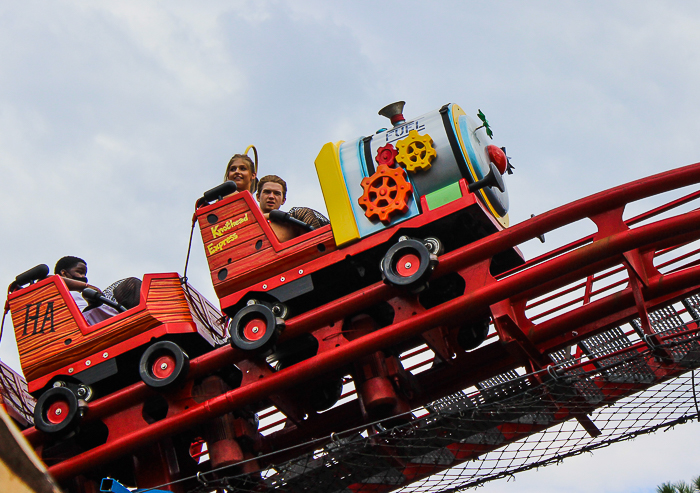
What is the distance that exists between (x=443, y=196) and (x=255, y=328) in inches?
61.1

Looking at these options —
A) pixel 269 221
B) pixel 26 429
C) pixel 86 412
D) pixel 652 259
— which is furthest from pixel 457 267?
pixel 26 429

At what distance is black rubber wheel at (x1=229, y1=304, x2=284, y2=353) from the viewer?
5.76 metres

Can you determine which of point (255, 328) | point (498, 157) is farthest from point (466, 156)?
point (255, 328)

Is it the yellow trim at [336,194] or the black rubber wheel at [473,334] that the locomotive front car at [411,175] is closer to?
the yellow trim at [336,194]

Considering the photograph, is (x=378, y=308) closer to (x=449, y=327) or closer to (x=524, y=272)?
(x=449, y=327)

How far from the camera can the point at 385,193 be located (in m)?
6.01

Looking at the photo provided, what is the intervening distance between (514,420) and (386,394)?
88cm

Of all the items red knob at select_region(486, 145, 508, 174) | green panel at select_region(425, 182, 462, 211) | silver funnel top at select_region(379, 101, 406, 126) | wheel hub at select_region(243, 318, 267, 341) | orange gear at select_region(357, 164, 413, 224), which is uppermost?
silver funnel top at select_region(379, 101, 406, 126)

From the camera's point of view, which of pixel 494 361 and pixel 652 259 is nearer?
pixel 652 259

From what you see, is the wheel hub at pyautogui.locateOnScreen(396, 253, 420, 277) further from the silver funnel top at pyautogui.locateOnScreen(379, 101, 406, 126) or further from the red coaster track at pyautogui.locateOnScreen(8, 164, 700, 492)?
the silver funnel top at pyautogui.locateOnScreen(379, 101, 406, 126)

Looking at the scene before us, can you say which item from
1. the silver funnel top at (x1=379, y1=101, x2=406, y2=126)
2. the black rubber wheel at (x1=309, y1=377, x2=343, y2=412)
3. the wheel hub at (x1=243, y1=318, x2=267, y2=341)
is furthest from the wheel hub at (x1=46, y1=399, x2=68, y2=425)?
the silver funnel top at (x1=379, y1=101, x2=406, y2=126)

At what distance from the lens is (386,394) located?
5.86 m

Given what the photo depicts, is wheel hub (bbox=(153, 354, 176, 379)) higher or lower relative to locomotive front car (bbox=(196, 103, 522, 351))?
lower

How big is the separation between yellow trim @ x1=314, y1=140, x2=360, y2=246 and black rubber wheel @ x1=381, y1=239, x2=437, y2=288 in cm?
41
